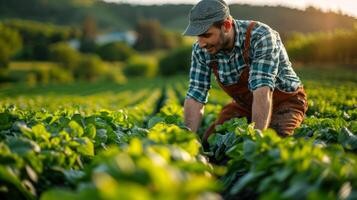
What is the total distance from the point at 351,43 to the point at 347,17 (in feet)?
79.7

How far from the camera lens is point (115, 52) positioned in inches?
3925

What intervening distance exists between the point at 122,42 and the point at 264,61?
325 feet

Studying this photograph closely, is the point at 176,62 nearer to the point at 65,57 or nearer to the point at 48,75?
the point at 48,75

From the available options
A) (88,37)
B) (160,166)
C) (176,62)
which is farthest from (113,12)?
(160,166)

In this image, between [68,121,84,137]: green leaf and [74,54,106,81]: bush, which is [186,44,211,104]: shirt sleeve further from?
[74,54,106,81]: bush

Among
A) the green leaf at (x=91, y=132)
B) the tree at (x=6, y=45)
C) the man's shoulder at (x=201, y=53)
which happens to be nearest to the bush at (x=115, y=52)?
the tree at (x=6, y=45)

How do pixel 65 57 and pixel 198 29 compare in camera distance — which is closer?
pixel 198 29

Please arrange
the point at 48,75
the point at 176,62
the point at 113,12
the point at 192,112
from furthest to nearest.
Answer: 1. the point at 113,12
2. the point at 176,62
3. the point at 48,75
4. the point at 192,112

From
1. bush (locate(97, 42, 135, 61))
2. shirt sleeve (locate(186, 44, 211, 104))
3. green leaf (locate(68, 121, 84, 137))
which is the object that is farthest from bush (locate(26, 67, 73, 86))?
green leaf (locate(68, 121, 84, 137))

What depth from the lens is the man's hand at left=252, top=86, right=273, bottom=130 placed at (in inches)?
184

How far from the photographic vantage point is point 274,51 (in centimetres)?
497

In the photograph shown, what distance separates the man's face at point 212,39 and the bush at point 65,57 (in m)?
75.4

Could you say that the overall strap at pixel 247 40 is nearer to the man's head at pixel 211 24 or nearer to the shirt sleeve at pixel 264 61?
the shirt sleeve at pixel 264 61

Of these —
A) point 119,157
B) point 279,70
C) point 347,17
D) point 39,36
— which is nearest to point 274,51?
point 279,70
